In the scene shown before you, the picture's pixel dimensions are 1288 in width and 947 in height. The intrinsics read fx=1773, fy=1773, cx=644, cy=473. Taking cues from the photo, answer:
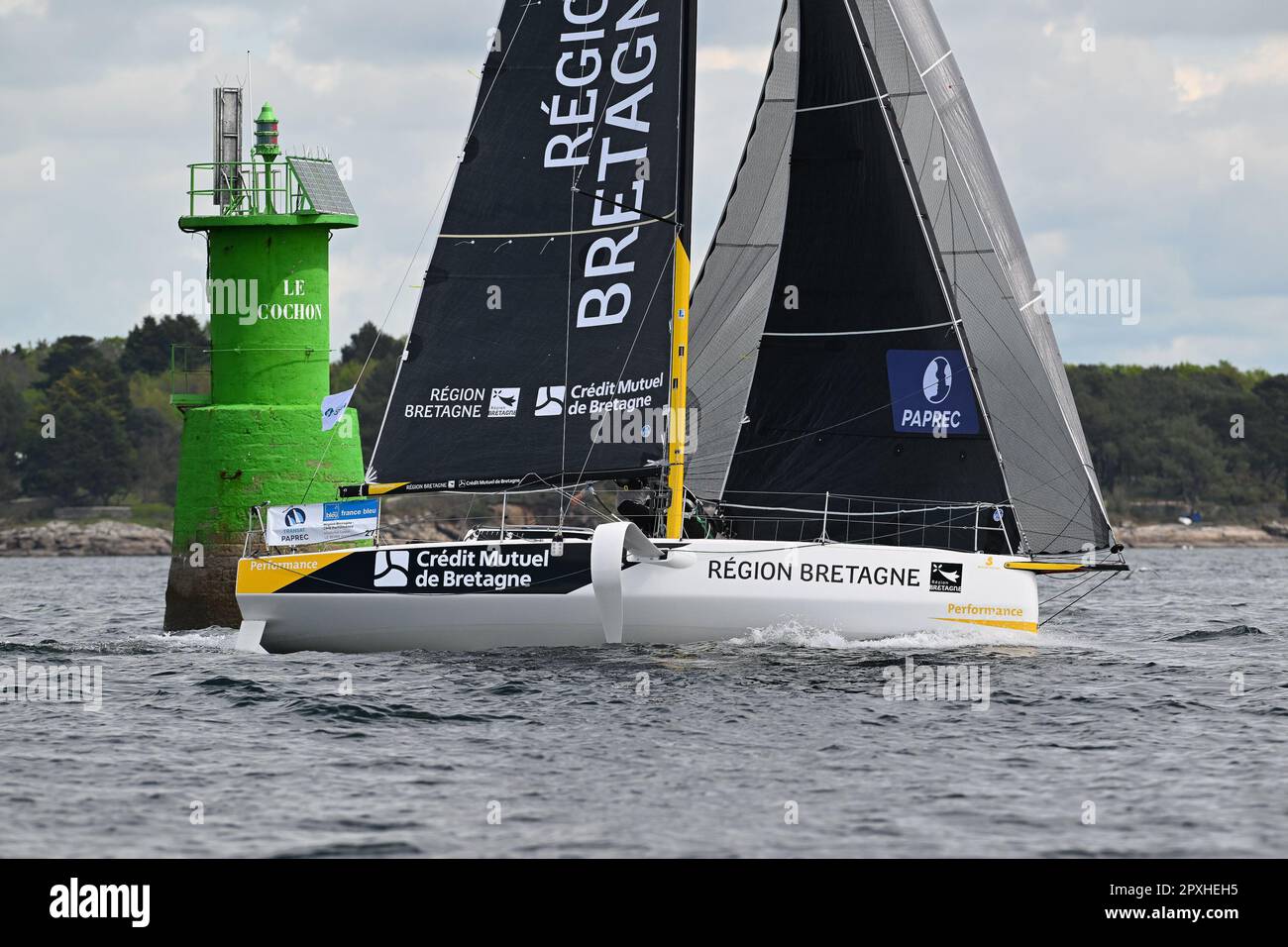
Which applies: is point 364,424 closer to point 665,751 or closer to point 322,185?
point 322,185

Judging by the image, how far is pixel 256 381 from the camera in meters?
28.3

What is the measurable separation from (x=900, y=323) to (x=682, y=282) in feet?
9.09

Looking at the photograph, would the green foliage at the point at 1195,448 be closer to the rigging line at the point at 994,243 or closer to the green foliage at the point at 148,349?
the green foliage at the point at 148,349

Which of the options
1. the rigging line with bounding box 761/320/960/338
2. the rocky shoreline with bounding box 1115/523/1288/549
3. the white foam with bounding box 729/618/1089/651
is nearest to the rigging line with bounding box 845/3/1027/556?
the rigging line with bounding box 761/320/960/338

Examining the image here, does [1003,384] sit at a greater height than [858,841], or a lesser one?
greater

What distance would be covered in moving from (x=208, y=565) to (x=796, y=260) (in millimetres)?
10983

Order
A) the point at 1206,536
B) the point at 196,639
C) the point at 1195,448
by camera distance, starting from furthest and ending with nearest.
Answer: the point at 1195,448
the point at 1206,536
the point at 196,639

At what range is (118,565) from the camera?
81375 millimetres

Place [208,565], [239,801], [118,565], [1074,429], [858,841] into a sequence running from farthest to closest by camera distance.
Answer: [118,565] < [208,565] < [1074,429] < [239,801] < [858,841]

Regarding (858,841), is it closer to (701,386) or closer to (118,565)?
(701,386)

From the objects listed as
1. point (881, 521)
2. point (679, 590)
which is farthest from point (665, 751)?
point (881, 521)

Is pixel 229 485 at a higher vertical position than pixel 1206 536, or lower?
higher

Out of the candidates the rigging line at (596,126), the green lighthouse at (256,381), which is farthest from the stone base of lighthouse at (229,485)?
the rigging line at (596,126)
